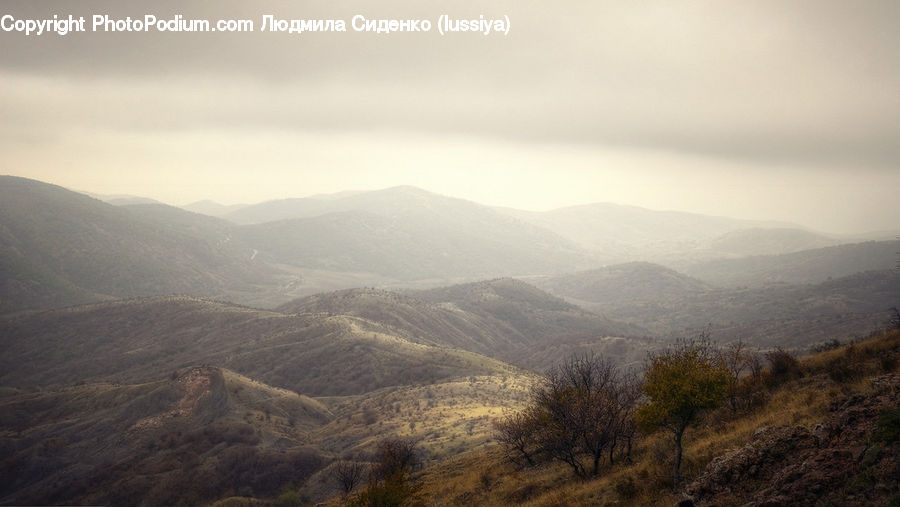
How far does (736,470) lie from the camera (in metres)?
13.6

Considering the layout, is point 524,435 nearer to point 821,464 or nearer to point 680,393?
point 680,393

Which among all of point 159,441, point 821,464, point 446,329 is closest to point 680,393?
point 821,464

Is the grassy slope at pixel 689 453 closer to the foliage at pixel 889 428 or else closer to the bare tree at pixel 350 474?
the foliage at pixel 889 428

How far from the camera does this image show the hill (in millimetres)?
109500

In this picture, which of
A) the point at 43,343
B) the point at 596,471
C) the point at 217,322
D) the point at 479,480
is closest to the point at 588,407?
the point at 596,471

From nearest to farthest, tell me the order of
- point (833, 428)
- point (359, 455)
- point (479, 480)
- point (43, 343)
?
1. point (833, 428)
2. point (479, 480)
3. point (359, 455)
4. point (43, 343)

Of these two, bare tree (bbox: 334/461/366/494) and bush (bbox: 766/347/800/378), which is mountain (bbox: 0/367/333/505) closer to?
bare tree (bbox: 334/461/366/494)

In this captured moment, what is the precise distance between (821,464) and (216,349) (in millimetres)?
145719

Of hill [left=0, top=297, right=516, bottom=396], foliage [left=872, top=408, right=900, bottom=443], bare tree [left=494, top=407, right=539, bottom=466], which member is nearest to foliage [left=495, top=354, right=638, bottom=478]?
bare tree [left=494, top=407, right=539, bottom=466]

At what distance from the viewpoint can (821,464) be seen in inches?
450

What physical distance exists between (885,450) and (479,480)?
2156 centimetres

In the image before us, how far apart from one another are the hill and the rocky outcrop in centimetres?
8735

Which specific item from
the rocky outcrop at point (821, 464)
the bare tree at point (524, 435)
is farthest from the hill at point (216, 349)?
the rocky outcrop at point (821, 464)

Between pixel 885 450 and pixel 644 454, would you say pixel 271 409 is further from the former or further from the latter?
pixel 885 450
